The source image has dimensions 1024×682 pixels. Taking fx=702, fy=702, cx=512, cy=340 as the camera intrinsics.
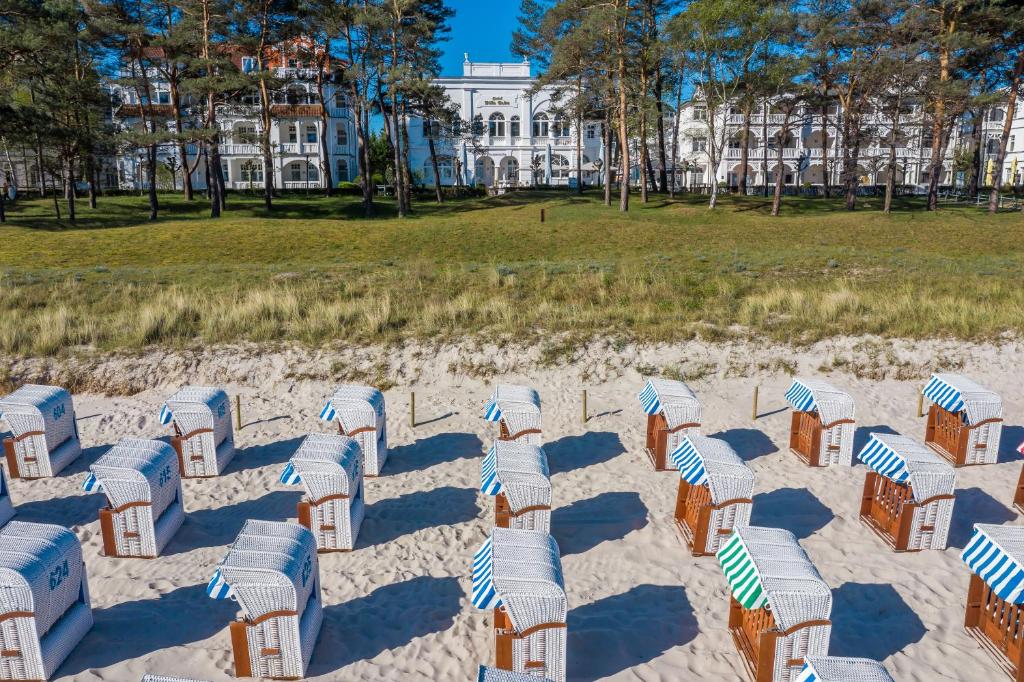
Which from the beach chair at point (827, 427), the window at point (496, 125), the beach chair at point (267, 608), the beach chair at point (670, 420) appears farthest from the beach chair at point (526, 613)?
the window at point (496, 125)

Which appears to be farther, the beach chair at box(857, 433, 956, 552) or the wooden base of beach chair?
the beach chair at box(857, 433, 956, 552)

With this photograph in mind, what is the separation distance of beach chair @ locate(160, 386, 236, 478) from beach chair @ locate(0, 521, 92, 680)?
391 centimetres

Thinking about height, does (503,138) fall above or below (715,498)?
above

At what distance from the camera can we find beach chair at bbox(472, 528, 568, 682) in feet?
21.3

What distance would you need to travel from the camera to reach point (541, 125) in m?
62.9

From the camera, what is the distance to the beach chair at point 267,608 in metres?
6.58

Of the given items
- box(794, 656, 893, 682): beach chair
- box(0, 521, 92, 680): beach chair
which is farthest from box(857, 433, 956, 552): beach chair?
box(0, 521, 92, 680): beach chair

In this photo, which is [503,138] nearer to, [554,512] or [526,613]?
[554,512]

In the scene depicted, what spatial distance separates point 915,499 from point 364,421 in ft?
25.7

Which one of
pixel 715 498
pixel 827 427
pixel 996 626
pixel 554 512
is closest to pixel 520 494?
pixel 554 512

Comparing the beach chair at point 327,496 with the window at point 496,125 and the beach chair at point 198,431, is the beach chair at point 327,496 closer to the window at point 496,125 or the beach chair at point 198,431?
the beach chair at point 198,431

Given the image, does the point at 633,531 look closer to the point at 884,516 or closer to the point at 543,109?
the point at 884,516

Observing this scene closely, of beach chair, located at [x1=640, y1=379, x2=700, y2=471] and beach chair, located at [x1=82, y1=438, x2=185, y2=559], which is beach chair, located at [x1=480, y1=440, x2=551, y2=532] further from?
beach chair, located at [x1=82, y1=438, x2=185, y2=559]

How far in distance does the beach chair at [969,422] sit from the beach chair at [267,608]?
1052 centimetres
